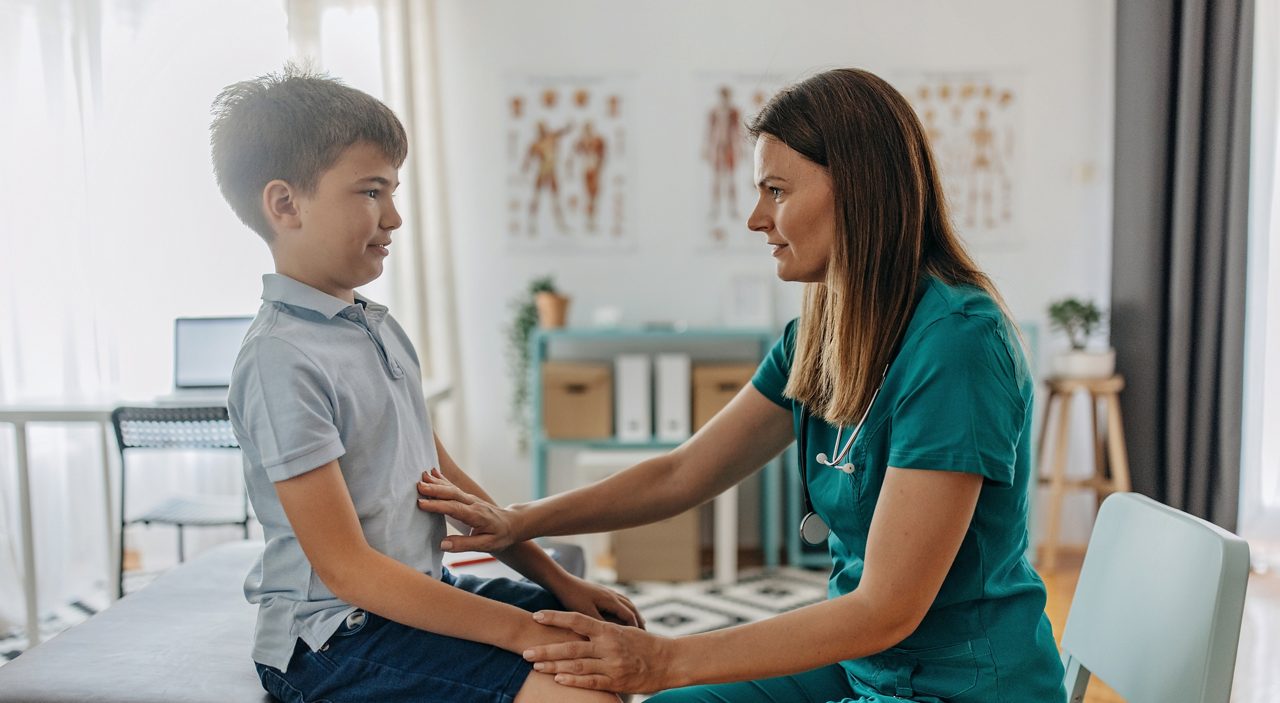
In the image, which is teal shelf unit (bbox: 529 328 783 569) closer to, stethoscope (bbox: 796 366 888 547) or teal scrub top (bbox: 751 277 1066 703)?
stethoscope (bbox: 796 366 888 547)

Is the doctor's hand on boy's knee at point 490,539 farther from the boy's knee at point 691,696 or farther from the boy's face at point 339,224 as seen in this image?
the boy's face at point 339,224

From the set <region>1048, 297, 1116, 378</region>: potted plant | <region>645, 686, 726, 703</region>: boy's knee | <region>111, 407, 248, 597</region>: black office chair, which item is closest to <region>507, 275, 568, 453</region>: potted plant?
<region>111, 407, 248, 597</region>: black office chair

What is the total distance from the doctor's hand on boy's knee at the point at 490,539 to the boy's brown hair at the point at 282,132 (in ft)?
1.25

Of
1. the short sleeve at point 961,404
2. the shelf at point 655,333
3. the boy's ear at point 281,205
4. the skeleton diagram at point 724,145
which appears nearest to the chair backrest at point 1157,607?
the short sleeve at point 961,404

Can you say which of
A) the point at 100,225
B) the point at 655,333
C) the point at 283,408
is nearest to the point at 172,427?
the point at 100,225

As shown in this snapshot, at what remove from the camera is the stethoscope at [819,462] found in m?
1.22

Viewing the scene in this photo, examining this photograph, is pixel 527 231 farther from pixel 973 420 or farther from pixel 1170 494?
pixel 973 420

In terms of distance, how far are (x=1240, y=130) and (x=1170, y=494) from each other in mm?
1290

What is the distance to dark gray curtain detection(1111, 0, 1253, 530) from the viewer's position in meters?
3.48

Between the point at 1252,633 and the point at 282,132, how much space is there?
308 cm

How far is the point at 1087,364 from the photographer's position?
350 cm

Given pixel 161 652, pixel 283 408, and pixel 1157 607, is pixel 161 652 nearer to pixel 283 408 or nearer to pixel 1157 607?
pixel 283 408

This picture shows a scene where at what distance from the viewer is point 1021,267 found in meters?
3.89

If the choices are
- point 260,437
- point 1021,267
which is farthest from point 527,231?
point 260,437
